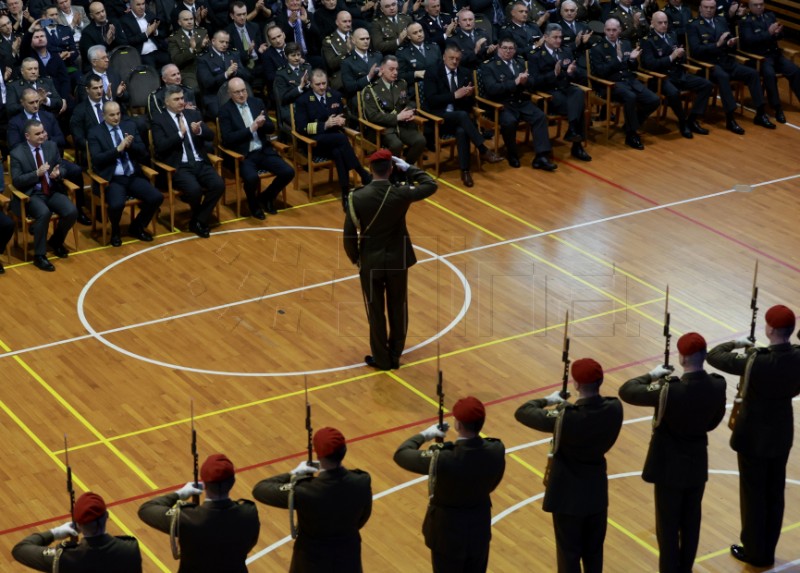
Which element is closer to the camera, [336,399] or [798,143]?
[336,399]

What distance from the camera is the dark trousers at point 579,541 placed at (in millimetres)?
7645

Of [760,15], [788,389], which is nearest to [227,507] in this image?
[788,389]

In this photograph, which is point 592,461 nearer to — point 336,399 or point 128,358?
point 336,399

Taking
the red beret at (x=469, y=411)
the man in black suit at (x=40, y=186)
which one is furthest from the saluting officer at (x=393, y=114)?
the red beret at (x=469, y=411)

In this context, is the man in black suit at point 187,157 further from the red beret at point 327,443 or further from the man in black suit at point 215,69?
the red beret at point 327,443

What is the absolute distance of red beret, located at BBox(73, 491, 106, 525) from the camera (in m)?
6.18

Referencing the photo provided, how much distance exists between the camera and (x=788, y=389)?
316 inches

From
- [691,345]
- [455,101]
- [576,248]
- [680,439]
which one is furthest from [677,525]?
[455,101]

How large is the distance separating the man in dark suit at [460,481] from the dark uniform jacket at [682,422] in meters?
1.03

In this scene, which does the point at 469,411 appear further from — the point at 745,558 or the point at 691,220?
the point at 691,220

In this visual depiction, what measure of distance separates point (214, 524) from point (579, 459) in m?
2.13

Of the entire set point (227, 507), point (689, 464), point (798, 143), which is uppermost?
point (227, 507)

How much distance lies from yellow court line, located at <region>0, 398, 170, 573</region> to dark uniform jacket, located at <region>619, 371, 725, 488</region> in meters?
3.02

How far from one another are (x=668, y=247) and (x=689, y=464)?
227 inches
